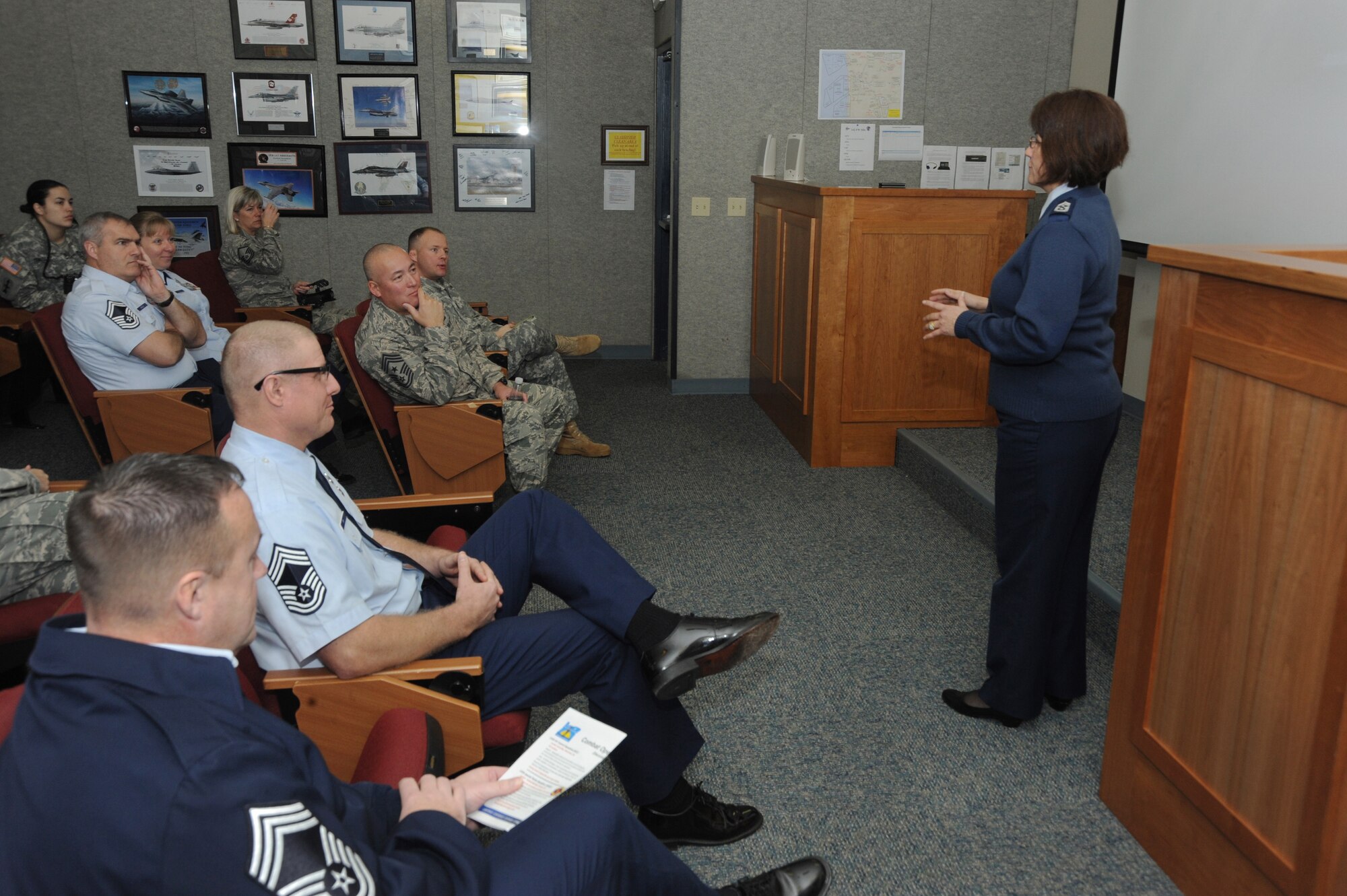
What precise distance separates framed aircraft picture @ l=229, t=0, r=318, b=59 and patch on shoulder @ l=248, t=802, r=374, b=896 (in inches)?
259

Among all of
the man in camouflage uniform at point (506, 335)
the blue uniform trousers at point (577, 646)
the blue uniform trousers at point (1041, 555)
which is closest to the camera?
the blue uniform trousers at point (577, 646)

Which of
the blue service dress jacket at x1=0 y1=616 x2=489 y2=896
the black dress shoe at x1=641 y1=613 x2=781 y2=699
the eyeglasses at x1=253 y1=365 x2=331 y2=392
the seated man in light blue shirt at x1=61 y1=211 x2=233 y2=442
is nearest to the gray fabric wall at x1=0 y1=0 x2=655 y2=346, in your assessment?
the seated man in light blue shirt at x1=61 y1=211 x2=233 y2=442

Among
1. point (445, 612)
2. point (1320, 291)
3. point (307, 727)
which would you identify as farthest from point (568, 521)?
point (1320, 291)

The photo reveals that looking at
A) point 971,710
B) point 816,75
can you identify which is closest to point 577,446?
point 816,75

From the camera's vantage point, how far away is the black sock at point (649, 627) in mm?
2135

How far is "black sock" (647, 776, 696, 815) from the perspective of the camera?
2.19 metres

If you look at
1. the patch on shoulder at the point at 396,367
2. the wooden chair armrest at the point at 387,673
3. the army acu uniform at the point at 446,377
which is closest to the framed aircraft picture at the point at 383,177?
the army acu uniform at the point at 446,377

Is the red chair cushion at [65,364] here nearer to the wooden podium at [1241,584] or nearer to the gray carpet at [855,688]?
the gray carpet at [855,688]

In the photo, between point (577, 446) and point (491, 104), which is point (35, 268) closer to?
point (491, 104)

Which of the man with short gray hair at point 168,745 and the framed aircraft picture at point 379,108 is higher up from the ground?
the framed aircraft picture at point 379,108

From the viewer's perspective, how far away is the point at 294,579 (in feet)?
5.85

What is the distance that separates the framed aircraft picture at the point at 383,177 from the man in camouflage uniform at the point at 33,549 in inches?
193

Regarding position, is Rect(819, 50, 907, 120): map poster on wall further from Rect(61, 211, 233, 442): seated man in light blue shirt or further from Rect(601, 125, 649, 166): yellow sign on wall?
Rect(61, 211, 233, 442): seated man in light blue shirt

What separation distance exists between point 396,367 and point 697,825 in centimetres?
209
